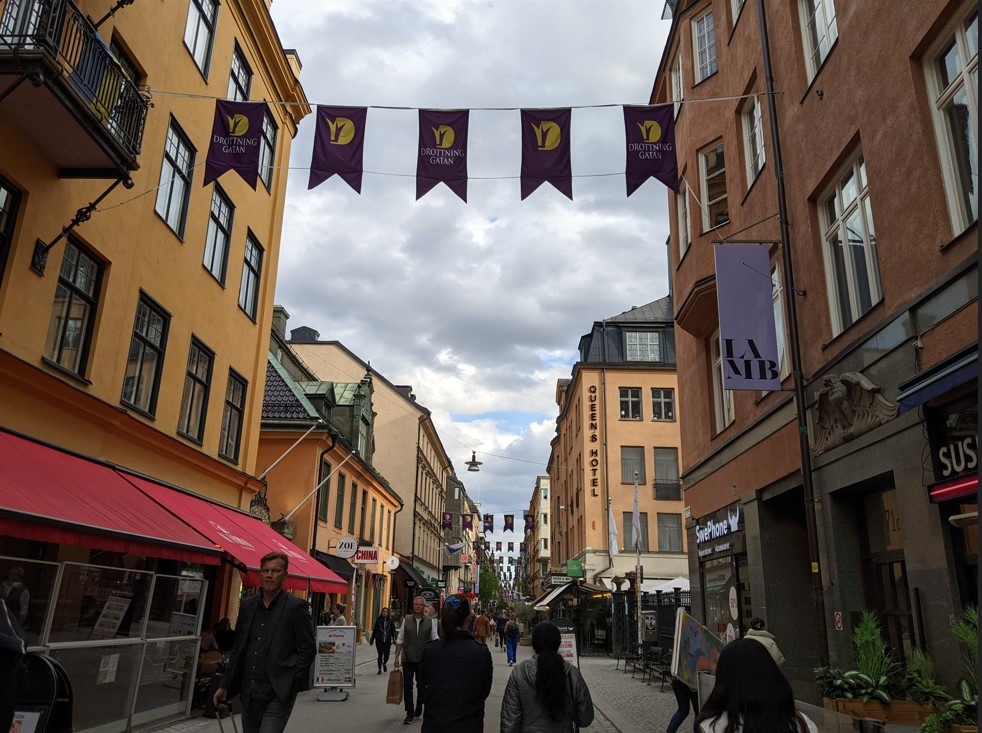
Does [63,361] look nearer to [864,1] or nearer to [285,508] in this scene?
[864,1]

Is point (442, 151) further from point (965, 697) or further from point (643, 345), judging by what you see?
point (643, 345)

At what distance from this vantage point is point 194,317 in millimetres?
14758

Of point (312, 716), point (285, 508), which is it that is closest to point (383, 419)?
point (285, 508)

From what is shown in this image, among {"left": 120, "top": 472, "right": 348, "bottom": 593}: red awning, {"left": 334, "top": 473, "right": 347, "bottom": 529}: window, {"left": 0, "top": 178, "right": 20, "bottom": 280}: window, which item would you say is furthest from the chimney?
{"left": 0, "top": 178, "right": 20, "bottom": 280}: window

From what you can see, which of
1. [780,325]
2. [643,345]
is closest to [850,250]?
[780,325]

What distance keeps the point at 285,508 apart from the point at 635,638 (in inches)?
525

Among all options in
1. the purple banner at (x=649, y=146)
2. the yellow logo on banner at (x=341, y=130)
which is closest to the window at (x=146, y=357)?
the yellow logo on banner at (x=341, y=130)

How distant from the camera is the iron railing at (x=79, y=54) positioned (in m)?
8.09

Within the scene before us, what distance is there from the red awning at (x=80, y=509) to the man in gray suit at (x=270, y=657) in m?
2.48

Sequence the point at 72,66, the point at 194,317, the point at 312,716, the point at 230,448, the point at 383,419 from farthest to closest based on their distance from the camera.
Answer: the point at 383,419 < the point at 230,448 < the point at 194,317 < the point at 312,716 < the point at 72,66

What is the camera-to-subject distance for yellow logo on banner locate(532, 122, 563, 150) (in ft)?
38.5

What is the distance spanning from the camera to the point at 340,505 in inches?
1160

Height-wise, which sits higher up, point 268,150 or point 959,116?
point 268,150

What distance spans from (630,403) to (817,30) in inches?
1239
